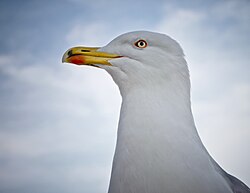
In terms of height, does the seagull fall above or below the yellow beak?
below

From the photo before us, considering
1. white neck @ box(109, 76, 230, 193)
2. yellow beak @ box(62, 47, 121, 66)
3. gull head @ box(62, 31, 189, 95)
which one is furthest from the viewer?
yellow beak @ box(62, 47, 121, 66)

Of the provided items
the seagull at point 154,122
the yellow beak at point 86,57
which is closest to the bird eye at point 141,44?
the seagull at point 154,122

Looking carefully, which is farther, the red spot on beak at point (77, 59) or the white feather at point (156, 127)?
the red spot on beak at point (77, 59)

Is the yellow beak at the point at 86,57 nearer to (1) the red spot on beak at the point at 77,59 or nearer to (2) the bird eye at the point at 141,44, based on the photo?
(1) the red spot on beak at the point at 77,59

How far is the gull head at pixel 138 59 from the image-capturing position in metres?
3.05

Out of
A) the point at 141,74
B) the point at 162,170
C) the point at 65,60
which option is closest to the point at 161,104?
the point at 141,74

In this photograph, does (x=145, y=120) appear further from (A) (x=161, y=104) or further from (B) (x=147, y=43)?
(B) (x=147, y=43)

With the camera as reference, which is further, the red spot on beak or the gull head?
the red spot on beak

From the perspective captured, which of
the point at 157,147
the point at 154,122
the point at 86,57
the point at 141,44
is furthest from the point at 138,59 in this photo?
the point at 157,147

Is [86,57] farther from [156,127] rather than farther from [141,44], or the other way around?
[156,127]

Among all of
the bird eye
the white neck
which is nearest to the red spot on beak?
the bird eye

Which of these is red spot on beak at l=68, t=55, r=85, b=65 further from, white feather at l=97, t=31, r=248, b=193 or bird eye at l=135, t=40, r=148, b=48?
bird eye at l=135, t=40, r=148, b=48

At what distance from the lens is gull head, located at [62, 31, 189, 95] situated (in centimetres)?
305

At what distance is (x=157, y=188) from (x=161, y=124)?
1.97 feet
